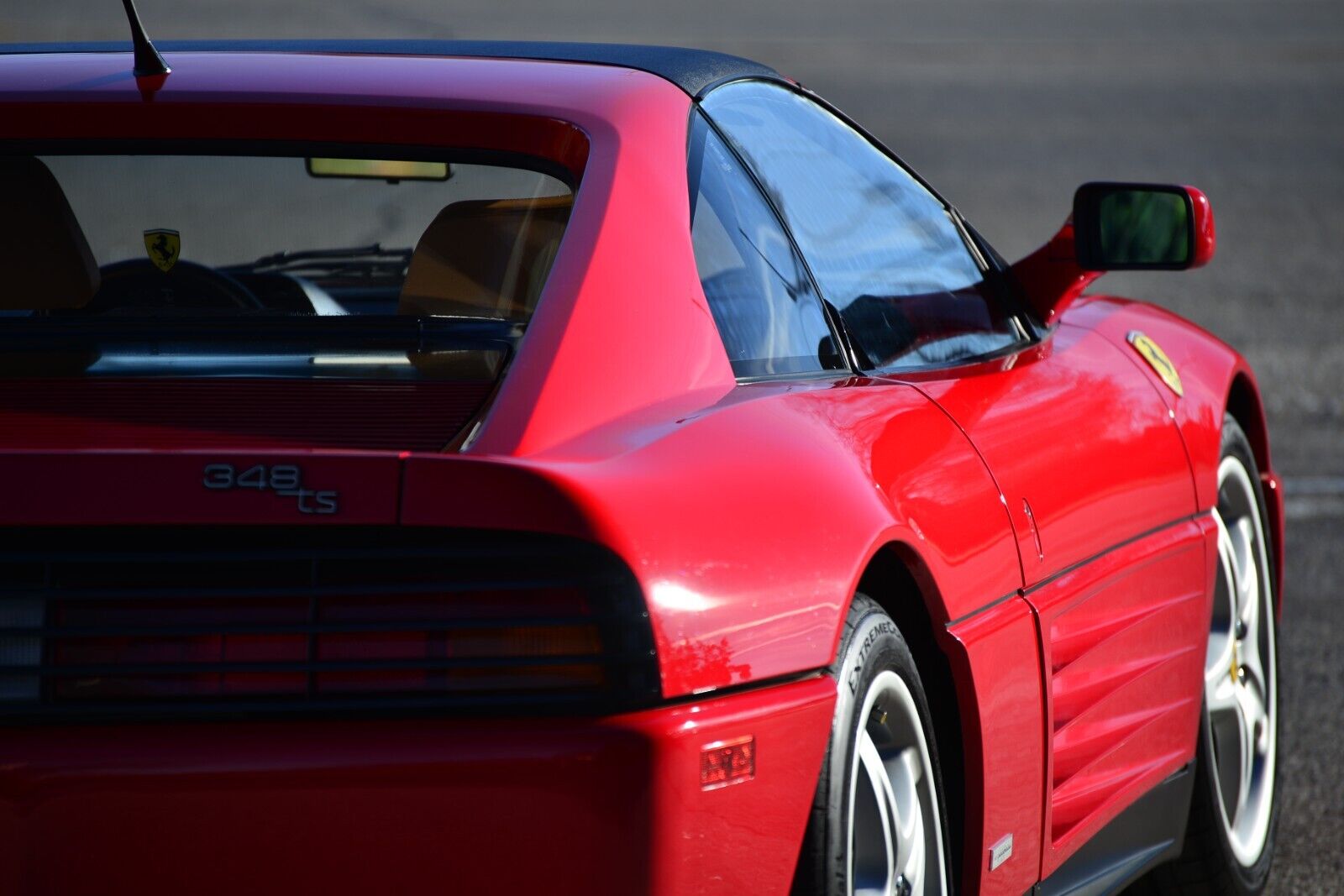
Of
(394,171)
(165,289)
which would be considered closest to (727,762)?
(165,289)

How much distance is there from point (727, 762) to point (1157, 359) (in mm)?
2108

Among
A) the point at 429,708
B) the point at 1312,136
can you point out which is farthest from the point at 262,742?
the point at 1312,136

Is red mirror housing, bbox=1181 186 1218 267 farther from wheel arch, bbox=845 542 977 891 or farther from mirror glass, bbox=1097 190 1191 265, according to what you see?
wheel arch, bbox=845 542 977 891

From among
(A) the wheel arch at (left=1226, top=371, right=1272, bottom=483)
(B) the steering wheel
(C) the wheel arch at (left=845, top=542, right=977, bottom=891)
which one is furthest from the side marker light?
(A) the wheel arch at (left=1226, top=371, right=1272, bottom=483)

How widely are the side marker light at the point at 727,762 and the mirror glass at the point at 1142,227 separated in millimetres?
1951

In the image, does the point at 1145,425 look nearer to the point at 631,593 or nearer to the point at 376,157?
the point at 376,157

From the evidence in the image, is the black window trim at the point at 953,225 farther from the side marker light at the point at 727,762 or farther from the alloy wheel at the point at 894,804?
the side marker light at the point at 727,762

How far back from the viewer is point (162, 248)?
326cm

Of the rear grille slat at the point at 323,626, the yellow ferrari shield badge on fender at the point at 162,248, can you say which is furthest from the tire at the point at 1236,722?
the rear grille slat at the point at 323,626

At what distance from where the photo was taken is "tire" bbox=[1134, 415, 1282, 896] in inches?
157

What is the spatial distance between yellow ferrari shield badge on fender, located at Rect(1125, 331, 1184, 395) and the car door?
0.32 ft

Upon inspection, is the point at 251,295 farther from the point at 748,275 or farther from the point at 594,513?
the point at 594,513

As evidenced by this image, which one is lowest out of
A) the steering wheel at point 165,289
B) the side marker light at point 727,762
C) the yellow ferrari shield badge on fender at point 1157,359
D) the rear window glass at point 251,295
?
the side marker light at point 727,762

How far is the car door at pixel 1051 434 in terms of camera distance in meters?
3.15
